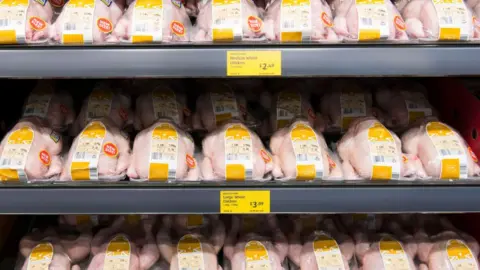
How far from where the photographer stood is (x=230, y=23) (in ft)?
4.14

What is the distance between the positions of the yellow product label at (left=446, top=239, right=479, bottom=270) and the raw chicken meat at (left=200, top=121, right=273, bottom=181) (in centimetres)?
60

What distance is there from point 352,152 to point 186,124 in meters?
0.54

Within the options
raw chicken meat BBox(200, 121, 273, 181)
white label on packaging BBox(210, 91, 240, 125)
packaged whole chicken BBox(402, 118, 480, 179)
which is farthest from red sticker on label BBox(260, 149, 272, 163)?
packaged whole chicken BBox(402, 118, 480, 179)

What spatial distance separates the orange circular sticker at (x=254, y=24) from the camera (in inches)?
50.7

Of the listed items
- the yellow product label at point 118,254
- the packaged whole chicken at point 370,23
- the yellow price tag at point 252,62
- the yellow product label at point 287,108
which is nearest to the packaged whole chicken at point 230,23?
the yellow price tag at point 252,62

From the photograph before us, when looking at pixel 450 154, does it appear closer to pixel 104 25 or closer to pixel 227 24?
pixel 227 24

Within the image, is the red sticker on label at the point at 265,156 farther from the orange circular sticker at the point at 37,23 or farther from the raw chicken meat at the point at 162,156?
the orange circular sticker at the point at 37,23

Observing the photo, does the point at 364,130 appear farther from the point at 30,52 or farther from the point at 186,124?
the point at 30,52

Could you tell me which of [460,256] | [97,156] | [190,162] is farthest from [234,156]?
[460,256]

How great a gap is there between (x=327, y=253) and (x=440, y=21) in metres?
0.73

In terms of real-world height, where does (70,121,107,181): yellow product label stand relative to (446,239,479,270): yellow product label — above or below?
above

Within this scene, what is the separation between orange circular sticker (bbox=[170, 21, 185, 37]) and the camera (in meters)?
1.32

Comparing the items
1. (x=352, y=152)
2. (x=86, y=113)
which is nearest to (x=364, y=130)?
(x=352, y=152)

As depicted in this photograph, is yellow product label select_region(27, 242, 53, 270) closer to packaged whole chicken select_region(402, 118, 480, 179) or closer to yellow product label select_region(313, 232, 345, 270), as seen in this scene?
yellow product label select_region(313, 232, 345, 270)
